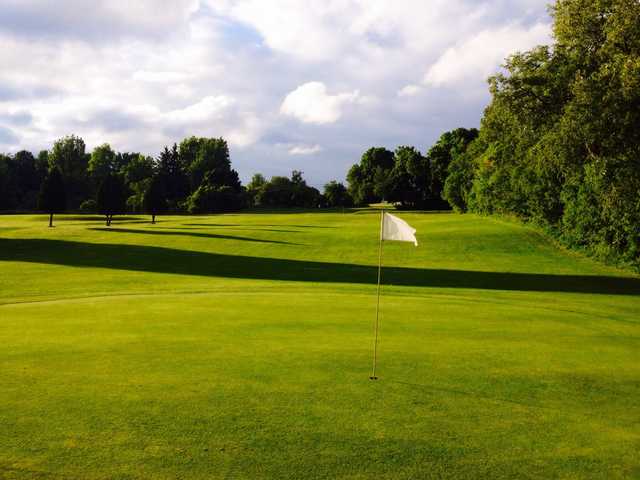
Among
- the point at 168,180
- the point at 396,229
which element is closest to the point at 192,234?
the point at 396,229

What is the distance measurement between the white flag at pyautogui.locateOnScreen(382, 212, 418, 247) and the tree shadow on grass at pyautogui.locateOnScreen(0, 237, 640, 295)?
781 inches

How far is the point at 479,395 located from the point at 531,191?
132 feet

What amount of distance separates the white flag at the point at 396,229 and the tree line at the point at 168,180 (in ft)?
286

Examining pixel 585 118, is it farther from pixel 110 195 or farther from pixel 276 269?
pixel 110 195

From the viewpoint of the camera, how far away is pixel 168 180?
12744 cm

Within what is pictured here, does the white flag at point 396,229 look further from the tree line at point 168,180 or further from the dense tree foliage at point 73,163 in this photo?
the dense tree foliage at point 73,163

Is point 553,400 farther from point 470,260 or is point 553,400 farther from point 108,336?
point 470,260

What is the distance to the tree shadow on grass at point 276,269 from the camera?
30422 millimetres

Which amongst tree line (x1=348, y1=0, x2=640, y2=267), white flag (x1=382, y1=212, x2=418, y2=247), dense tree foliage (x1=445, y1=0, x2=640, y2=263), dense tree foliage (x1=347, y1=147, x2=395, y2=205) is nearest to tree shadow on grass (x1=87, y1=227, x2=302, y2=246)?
tree line (x1=348, y1=0, x2=640, y2=267)

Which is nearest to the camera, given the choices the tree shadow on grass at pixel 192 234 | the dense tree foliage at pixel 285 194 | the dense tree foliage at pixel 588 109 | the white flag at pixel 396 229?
the white flag at pixel 396 229

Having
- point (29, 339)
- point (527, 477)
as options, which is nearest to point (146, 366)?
point (29, 339)

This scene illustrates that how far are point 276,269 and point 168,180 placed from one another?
99.6 meters

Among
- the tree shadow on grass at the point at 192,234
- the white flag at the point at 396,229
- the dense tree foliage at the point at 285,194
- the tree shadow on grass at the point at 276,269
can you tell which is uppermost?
the dense tree foliage at the point at 285,194

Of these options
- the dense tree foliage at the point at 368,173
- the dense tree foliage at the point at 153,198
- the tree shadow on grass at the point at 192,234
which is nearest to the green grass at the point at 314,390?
the tree shadow on grass at the point at 192,234
